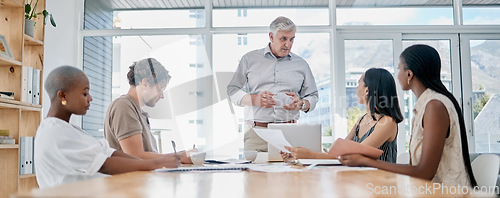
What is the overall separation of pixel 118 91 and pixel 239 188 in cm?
468

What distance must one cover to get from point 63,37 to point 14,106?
168 centimetres

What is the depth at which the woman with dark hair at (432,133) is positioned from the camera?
177 centimetres

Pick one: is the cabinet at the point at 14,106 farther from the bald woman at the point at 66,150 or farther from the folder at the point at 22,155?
the bald woman at the point at 66,150

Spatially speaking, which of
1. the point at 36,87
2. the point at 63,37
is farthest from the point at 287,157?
the point at 63,37

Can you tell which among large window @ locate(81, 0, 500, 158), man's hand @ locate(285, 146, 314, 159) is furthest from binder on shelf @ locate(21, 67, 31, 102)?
man's hand @ locate(285, 146, 314, 159)

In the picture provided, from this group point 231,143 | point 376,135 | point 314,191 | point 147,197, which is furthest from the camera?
point 231,143

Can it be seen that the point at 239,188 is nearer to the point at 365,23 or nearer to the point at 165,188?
the point at 165,188

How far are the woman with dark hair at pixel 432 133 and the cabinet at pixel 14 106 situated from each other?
117 inches

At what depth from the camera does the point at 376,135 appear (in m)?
2.50

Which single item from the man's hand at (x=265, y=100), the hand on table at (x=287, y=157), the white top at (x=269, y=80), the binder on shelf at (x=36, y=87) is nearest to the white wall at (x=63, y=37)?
the binder on shelf at (x=36, y=87)

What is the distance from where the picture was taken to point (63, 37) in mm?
5375

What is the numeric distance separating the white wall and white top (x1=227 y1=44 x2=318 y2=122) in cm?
216

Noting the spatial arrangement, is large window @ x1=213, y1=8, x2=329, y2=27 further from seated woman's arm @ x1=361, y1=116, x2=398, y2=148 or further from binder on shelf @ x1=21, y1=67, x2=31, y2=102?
seated woman's arm @ x1=361, y1=116, x2=398, y2=148

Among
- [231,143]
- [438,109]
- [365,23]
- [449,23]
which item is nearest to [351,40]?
[365,23]
